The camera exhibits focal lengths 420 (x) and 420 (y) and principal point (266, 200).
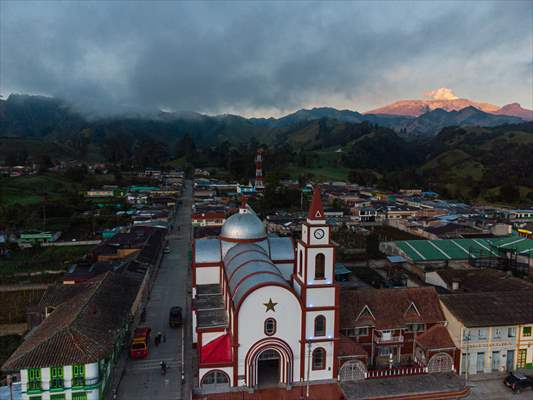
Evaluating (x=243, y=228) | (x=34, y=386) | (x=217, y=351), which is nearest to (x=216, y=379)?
(x=217, y=351)

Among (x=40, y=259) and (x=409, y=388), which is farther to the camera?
(x=40, y=259)

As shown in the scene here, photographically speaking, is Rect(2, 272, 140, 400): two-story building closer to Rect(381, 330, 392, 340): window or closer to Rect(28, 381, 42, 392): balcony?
Rect(28, 381, 42, 392): balcony

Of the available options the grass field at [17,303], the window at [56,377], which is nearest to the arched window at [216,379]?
the window at [56,377]

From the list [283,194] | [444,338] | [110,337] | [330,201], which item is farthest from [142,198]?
[444,338]

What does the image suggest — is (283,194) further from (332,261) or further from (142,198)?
(332,261)

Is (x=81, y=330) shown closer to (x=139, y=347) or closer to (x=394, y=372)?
(x=139, y=347)

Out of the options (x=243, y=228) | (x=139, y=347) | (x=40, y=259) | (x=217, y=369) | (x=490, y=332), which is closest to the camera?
(x=217, y=369)

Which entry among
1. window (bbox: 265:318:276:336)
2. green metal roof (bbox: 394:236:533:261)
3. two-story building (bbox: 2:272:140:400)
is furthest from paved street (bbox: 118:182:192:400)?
green metal roof (bbox: 394:236:533:261)
